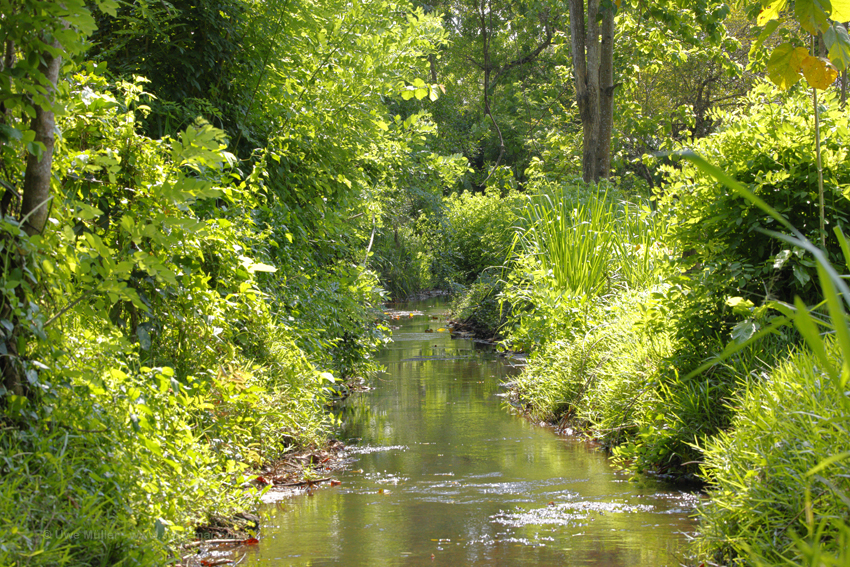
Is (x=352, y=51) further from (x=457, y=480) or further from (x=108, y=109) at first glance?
(x=457, y=480)

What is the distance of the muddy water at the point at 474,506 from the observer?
3346 millimetres

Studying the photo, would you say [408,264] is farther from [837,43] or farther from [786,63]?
[837,43]

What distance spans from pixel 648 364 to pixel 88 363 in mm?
3845

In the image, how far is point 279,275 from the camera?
18.8ft

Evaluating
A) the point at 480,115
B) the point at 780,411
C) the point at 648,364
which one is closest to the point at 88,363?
the point at 780,411

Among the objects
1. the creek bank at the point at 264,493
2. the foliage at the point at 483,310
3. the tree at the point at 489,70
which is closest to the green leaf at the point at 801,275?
the creek bank at the point at 264,493

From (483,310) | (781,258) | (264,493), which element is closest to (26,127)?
(264,493)

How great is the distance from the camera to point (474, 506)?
4070 mm

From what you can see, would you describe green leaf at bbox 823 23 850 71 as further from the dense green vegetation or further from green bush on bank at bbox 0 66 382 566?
green bush on bank at bbox 0 66 382 566

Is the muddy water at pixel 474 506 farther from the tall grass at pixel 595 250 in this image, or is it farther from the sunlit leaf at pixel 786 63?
the sunlit leaf at pixel 786 63

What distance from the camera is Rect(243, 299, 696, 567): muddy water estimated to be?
3.35 metres

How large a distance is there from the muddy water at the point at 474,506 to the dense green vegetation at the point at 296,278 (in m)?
0.33

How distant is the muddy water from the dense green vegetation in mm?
330

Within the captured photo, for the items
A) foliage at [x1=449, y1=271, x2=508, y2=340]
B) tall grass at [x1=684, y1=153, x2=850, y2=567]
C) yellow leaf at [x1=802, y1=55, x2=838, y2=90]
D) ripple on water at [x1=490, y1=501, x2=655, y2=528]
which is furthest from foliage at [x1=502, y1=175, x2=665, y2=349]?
yellow leaf at [x1=802, y1=55, x2=838, y2=90]
